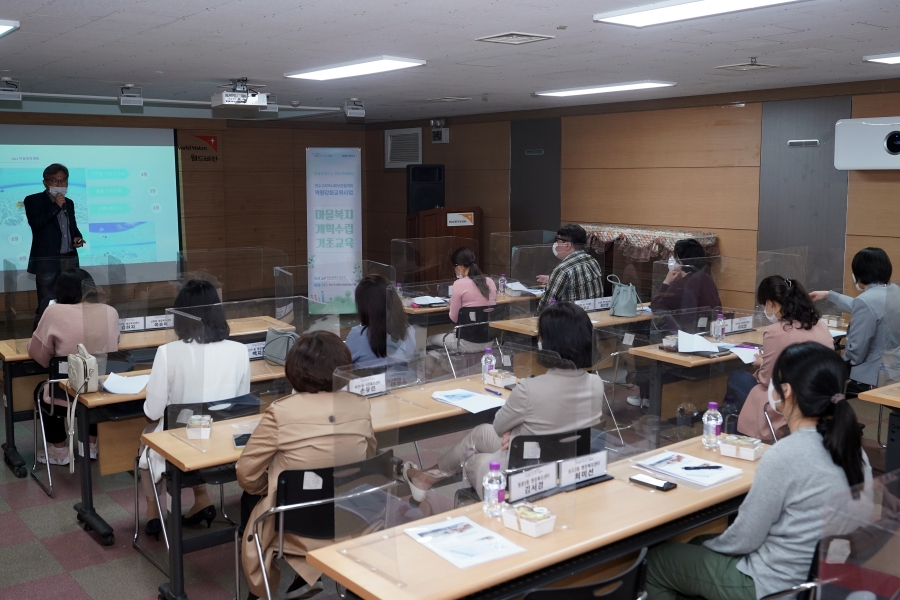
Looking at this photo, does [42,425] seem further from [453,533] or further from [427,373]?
[453,533]

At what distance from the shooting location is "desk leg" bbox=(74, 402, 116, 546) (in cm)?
406

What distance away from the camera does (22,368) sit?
5.15 metres

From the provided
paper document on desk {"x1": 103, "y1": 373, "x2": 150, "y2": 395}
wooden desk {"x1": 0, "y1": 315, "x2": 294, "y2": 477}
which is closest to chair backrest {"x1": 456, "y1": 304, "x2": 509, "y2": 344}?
wooden desk {"x1": 0, "y1": 315, "x2": 294, "y2": 477}

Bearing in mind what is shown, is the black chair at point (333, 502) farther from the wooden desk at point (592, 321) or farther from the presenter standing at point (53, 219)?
the presenter standing at point (53, 219)

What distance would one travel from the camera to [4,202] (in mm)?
9234

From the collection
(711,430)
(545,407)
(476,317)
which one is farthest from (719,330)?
(545,407)

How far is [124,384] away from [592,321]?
3567 millimetres

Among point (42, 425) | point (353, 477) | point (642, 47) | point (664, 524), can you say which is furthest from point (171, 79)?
point (664, 524)

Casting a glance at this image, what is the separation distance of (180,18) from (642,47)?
8.95 feet

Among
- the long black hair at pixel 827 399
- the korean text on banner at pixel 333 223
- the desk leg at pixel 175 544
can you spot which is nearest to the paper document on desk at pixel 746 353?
the long black hair at pixel 827 399

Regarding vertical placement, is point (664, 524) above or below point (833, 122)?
below

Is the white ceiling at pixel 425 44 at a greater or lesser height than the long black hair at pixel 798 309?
greater

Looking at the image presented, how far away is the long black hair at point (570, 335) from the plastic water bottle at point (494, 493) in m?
0.76

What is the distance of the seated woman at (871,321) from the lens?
5.24 meters
